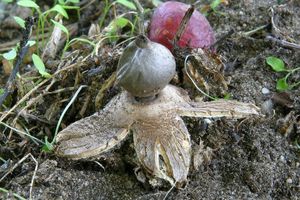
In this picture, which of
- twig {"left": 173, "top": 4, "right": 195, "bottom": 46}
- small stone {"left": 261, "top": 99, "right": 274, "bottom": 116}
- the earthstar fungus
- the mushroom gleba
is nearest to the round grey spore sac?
the mushroom gleba

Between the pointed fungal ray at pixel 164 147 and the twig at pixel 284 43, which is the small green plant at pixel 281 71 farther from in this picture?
the pointed fungal ray at pixel 164 147

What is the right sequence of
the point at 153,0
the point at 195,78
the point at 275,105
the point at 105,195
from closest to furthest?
the point at 105,195 → the point at 195,78 → the point at 275,105 → the point at 153,0

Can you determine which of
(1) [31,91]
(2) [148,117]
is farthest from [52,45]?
(2) [148,117]

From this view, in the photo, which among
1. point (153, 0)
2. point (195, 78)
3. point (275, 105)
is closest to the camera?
point (195, 78)

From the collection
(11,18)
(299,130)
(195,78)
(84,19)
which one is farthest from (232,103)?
(11,18)

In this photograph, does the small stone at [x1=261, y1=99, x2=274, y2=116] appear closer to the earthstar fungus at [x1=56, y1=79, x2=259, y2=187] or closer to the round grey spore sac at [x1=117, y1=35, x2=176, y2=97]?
the earthstar fungus at [x1=56, y1=79, x2=259, y2=187]

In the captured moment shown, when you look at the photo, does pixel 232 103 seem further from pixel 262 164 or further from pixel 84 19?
pixel 84 19
